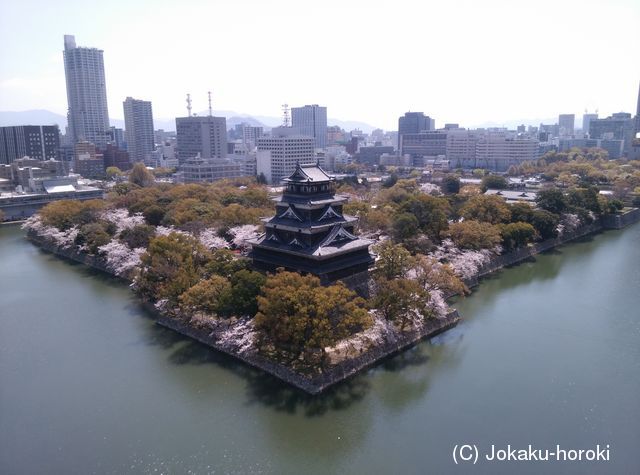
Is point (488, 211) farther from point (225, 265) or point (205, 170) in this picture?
point (205, 170)

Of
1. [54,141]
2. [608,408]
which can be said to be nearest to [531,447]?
[608,408]

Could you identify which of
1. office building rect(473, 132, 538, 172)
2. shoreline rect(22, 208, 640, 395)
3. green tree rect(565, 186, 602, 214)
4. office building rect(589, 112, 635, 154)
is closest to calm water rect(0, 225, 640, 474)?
shoreline rect(22, 208, 640, 395)

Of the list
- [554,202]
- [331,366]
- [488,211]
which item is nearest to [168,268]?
[331,366]

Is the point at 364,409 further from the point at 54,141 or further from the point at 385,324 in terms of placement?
the point at 54,141

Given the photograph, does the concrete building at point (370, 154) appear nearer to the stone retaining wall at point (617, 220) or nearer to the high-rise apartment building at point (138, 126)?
the high-rise apartment building at point (138, 126)

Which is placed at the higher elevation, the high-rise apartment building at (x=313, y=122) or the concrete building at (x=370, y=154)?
the high-rise apartment building at (x=313, y=122)

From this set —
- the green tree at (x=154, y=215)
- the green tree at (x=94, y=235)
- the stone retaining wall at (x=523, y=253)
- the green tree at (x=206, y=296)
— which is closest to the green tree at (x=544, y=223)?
the stone retaining wall at (x=523, y=253)

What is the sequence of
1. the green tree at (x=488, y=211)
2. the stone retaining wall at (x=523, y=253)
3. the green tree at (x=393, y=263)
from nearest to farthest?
1. the green tree at (x=393, y=263)
2. the stone retaining wall at (x=523, y=253)
3. the green tree at (x=488, y=211)
